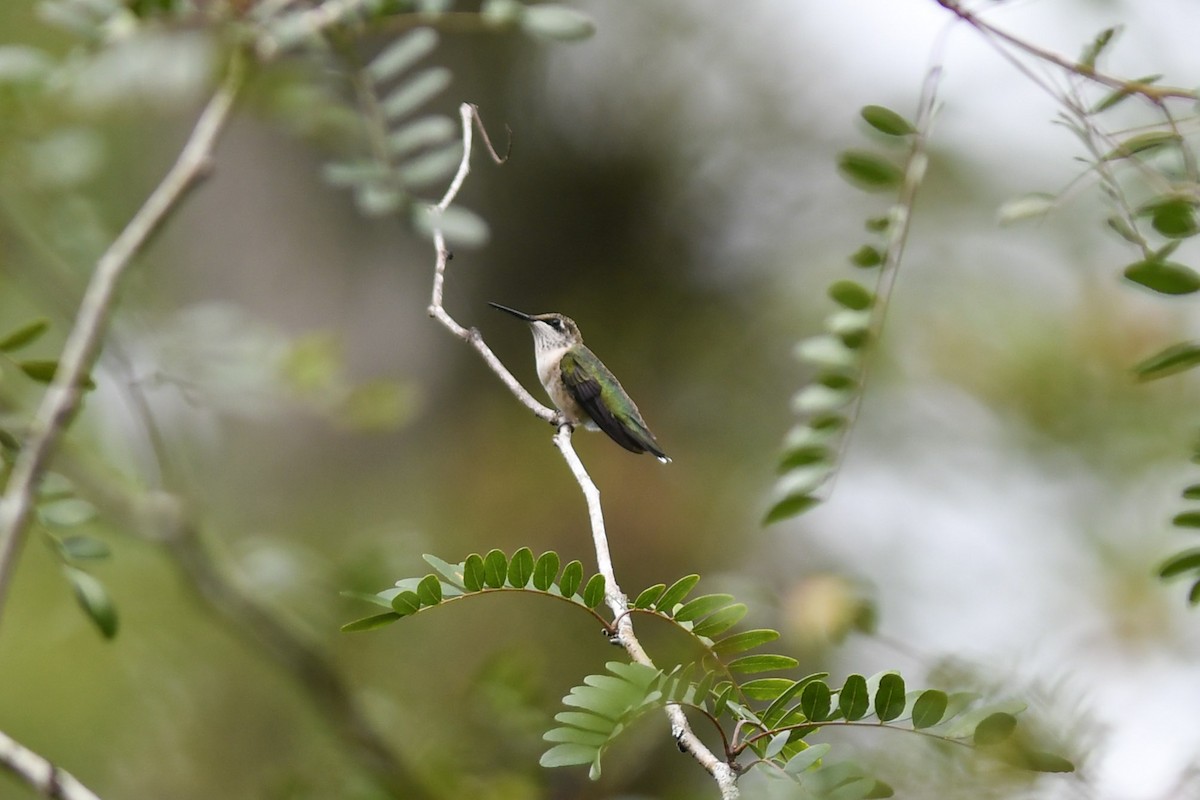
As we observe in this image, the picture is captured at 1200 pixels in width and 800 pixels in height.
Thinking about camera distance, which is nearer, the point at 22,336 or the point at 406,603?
the point at 406,603

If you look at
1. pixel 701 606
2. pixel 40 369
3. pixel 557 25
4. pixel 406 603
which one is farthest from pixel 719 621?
pixel 557 25

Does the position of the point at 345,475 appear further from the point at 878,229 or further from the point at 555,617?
the point at 878,229

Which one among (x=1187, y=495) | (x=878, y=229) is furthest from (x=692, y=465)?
(x=1187, y=495)

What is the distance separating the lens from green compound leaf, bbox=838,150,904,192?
1.88 m

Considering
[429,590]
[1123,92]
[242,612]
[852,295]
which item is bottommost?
[242,612]

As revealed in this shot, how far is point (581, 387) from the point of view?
3014 mm

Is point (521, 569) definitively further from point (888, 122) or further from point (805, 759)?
point (888, 122)

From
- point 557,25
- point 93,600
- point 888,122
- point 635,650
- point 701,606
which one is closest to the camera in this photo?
point 635,650

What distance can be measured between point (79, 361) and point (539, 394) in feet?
8.37

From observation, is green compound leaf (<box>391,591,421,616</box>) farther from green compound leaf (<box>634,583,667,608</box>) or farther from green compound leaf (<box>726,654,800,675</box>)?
green compound leaf (<box>726,654,800,675</box>)

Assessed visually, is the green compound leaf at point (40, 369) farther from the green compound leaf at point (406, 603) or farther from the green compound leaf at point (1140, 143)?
the green compound leaf at point (1140, 143)

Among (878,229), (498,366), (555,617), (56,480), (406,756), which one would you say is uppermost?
(878,229)

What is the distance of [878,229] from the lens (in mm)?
1885

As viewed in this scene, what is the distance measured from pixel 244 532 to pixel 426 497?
832mm
